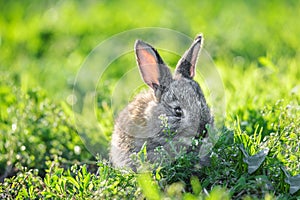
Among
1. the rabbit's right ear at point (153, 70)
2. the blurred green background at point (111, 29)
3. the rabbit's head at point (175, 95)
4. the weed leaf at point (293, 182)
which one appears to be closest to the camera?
the weed leaf at point (293, 182)

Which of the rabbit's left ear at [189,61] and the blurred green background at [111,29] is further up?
the rabbit's left ear at [189,61]

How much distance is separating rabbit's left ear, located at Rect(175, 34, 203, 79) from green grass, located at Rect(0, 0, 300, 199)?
441 millimetres

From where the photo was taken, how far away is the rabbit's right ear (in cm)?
448

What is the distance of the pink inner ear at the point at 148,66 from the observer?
14.7 ft

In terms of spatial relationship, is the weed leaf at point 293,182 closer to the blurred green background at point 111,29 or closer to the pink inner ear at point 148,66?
the pink inner ear at point 148,66

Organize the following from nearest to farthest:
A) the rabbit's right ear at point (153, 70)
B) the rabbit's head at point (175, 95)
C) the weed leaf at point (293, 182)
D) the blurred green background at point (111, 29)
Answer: the weed leaf at point (293, 182)
the rabbit's head at point (175, 95)
the rabbit's right ear at point (153, 70)
the blurred green background at point (111, 29)

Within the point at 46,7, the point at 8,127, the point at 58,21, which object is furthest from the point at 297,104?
the point at 46,7

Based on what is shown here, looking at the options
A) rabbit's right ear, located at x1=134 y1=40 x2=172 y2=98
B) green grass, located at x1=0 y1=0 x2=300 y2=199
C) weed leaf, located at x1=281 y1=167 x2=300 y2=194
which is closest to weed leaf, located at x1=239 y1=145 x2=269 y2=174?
green grass, located at x1=0 y1=0 x2=300 y2=199

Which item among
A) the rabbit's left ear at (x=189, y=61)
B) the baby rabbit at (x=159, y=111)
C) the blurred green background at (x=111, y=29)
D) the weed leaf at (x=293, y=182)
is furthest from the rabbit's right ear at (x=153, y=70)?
the blurred green background at (x=111, y=29)

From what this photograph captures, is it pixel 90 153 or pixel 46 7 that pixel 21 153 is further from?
pixel 46 7

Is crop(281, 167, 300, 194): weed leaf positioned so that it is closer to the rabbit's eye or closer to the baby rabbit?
the baby rabbit

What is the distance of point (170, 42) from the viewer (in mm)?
7141

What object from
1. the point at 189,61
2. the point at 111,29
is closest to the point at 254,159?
the point at 189,61

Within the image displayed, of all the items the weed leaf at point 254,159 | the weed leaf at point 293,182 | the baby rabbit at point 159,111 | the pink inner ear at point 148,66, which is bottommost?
the weed leaf at point 293,182
